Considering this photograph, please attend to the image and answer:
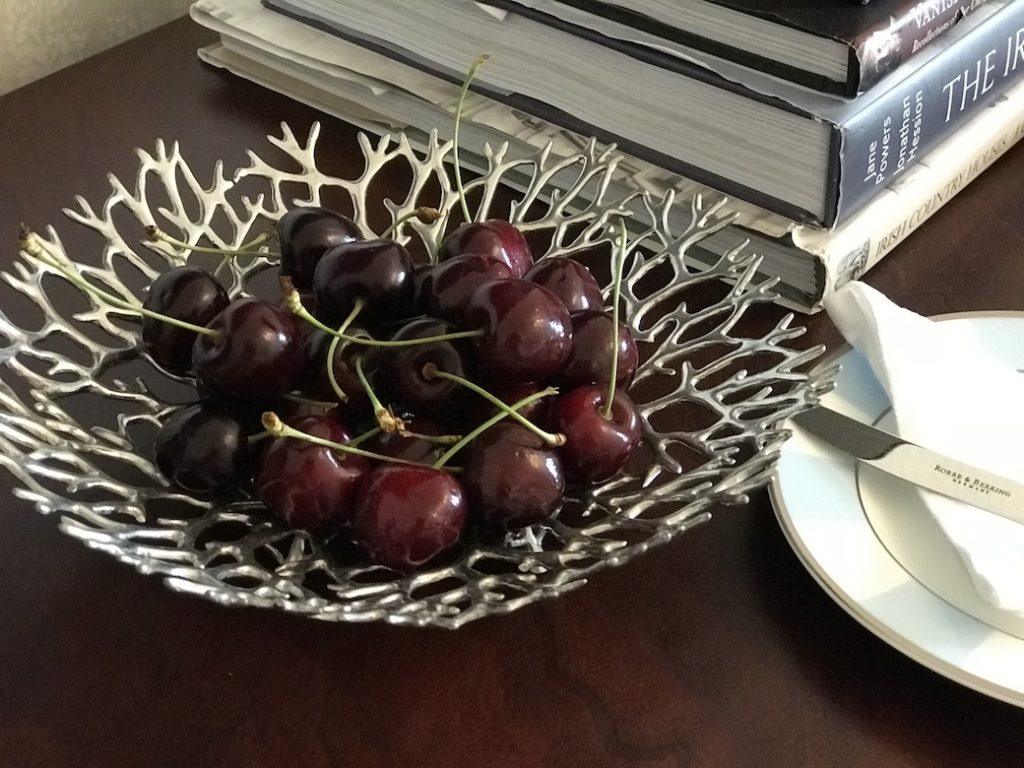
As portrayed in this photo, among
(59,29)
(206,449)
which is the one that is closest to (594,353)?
(206,449)

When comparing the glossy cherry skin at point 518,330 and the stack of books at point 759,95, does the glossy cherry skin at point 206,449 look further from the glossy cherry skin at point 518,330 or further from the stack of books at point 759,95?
the stack of books at point 759,95

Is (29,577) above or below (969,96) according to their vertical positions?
below

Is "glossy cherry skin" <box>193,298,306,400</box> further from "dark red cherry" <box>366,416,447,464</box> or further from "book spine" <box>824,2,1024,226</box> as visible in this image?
"book spine" <box>824,2,1024,226</box>

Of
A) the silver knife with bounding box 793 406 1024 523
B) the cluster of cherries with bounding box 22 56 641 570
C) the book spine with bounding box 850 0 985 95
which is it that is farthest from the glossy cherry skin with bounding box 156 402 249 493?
the book spine with bounding box 850 0 985 95

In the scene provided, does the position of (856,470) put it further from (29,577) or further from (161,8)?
(161,8)

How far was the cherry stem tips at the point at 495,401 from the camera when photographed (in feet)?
1.17

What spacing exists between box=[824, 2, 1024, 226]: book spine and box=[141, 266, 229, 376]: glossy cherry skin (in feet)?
1.02

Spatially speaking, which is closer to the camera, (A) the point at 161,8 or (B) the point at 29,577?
(B) the point at 29,577

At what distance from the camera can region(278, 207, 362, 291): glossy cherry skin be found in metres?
0.44

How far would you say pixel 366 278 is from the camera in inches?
15.8

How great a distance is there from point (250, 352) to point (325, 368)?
4 centimetres

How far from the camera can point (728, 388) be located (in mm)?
425

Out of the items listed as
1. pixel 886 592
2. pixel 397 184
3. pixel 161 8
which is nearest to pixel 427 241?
pixel 397 184

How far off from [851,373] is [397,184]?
0.32 metres
